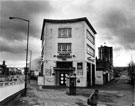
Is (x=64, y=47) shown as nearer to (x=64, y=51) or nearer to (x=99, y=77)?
(x=64, y=51)

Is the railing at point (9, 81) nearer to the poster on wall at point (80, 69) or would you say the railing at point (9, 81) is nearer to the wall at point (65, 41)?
the wall at point (65, 41)

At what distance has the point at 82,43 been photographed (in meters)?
34.9

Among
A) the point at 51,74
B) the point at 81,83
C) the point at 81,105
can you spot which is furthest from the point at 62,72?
the point at 81,105

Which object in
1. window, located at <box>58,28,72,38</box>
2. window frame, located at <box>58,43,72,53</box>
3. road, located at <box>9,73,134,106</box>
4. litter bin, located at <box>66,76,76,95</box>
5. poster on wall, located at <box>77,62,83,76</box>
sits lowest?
road, located at <box>9,73,134,106</box>

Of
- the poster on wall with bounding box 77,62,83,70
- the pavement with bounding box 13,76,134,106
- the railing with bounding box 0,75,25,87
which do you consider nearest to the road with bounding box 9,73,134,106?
the pavement with bounding box 13,76,134,106

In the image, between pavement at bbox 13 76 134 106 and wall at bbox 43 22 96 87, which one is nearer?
pavement at bbox 13 76 134 106

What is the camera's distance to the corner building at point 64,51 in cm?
3434

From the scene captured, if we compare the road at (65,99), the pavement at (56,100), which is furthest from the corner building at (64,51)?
the pavement at (56,100)

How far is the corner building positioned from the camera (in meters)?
34.3

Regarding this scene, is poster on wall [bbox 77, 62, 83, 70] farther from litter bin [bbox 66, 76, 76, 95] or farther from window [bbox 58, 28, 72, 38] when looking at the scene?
litter bin [bbox 66, 76, 76, 95]

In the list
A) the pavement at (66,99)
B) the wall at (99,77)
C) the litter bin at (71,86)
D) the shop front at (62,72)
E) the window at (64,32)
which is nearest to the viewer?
the pavement at (66,99)

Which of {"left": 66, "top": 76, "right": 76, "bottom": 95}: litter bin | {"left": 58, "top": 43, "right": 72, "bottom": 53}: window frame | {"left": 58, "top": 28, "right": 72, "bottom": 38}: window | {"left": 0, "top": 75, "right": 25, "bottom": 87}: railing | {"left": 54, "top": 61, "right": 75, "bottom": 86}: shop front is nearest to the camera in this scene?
{"left": 0, "top": 75, "right": 25, "bottom": 87}: railing

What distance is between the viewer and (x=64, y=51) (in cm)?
3488

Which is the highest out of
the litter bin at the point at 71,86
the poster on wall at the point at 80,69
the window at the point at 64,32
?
the window at the point at 64,32
